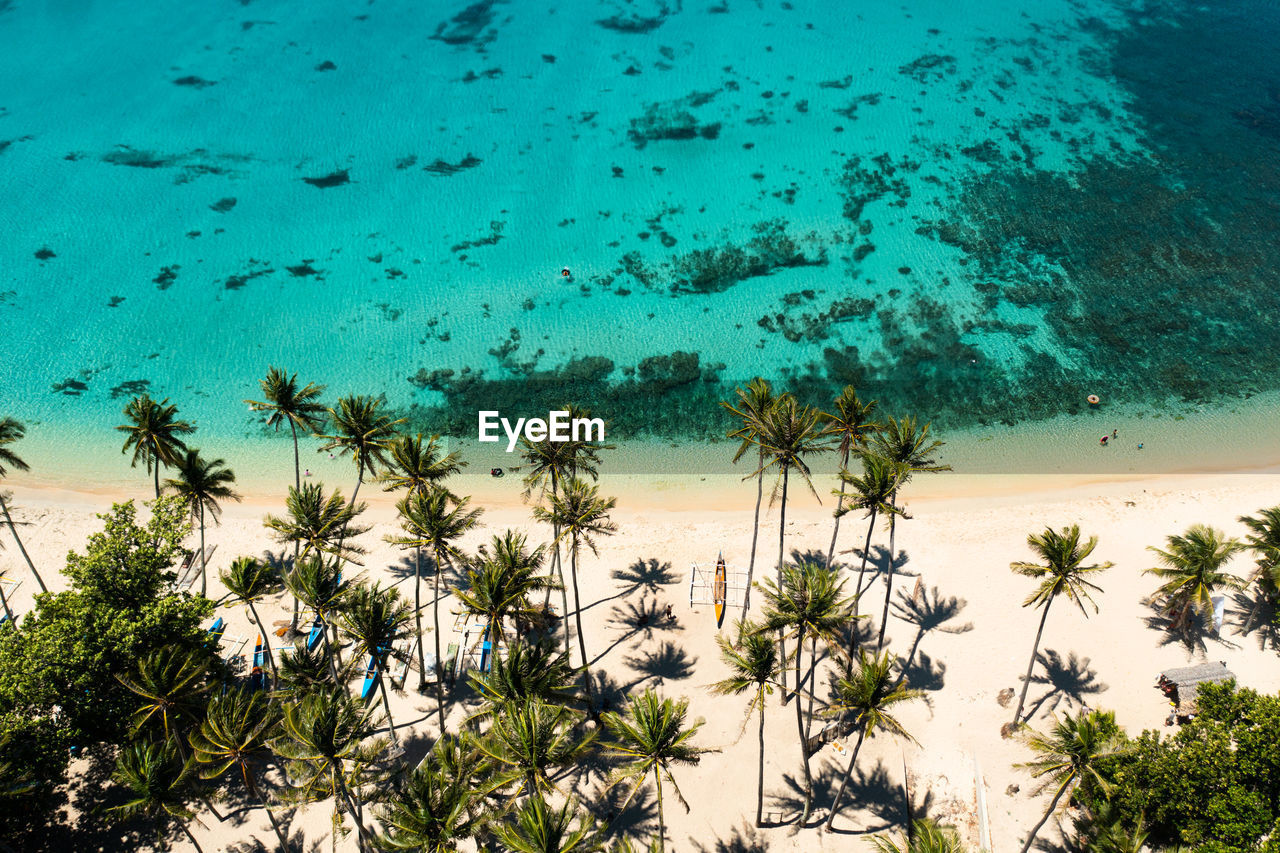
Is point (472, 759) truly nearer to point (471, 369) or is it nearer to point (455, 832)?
point (455, 832)

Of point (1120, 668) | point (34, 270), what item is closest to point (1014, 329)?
point (1120, 668)

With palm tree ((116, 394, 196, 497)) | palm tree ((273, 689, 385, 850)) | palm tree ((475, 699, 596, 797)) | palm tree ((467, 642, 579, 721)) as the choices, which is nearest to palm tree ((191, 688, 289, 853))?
palm tree ((273, 689, 385, 850))

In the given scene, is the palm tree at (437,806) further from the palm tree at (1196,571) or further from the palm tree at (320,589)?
the palm tree at (1196,571)

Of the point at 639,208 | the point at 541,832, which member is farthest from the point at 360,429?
the point at 639,208

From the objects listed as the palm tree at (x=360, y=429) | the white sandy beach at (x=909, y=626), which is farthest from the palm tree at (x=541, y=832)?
the palm tree at (x=360, y=429)

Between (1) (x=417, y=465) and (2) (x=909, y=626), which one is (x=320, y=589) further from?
(2) (x=909, y=626)
